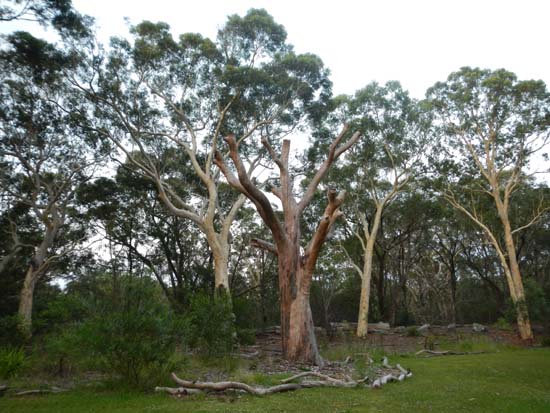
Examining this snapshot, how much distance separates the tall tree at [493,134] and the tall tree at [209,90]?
7.77 m

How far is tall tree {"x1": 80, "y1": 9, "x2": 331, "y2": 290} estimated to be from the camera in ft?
51.6

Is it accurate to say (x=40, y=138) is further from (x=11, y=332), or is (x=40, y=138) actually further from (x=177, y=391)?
(x=177, y=391)

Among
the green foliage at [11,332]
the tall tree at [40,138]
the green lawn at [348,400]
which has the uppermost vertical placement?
the tall tree at [40,138]

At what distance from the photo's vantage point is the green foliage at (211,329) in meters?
8.80

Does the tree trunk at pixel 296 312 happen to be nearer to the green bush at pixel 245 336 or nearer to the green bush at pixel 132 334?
the green bush at pixel 132 334

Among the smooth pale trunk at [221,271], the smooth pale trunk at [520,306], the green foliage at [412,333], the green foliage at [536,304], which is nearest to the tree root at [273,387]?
the smooth pale trunk at [221,271]

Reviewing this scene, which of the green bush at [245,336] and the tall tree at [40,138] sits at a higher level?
the tall tree at [40,138]

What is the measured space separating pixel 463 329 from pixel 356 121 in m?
13.5

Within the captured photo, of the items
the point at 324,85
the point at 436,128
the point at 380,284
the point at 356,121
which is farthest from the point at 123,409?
the point at 380,284

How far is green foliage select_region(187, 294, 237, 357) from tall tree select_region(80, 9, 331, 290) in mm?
5782

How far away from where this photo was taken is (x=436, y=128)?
71.3 ft

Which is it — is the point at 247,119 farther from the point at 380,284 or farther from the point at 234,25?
the point at 380,284

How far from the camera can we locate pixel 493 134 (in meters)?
20.1

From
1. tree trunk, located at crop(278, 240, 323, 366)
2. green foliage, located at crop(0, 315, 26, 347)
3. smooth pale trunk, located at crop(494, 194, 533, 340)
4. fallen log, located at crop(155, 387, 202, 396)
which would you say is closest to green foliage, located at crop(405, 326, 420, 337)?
smooth pale trunk, located at crop(494, 194, 533, 340)
